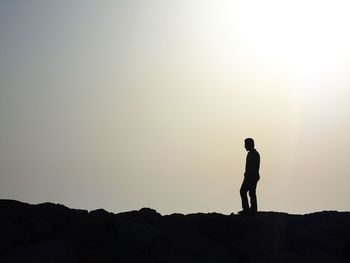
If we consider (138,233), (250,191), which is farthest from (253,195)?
(138,233)

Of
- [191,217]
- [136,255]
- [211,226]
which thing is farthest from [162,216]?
[136,255]

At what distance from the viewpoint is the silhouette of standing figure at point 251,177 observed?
9.87 metres

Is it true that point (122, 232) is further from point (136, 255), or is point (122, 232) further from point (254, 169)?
point (254, 169)

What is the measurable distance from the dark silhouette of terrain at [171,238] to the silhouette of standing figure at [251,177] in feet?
5.45

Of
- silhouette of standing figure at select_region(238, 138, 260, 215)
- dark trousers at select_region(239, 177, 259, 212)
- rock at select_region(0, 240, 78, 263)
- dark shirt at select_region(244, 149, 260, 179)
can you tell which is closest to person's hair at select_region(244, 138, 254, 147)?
silhouette of standing figure at select_region(238, 138, 260, 215)

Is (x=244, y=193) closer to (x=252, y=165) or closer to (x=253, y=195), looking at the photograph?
(x=253, y=195)

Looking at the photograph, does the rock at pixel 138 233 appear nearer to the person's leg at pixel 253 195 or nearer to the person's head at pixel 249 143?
the person's leg at pixel 253 195

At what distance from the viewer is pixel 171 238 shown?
22.5 feet

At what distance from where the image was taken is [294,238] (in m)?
7.07

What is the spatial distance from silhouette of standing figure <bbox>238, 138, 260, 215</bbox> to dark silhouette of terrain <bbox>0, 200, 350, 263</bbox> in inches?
65.4

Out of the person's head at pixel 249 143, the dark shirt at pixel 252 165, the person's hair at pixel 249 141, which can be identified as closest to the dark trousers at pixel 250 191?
the dark shirt at pixel 252 165

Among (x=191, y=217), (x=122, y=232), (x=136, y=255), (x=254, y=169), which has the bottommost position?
(x=136, y=255)

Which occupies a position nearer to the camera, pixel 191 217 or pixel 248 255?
pixel 248 255

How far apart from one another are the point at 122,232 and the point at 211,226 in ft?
5.21
